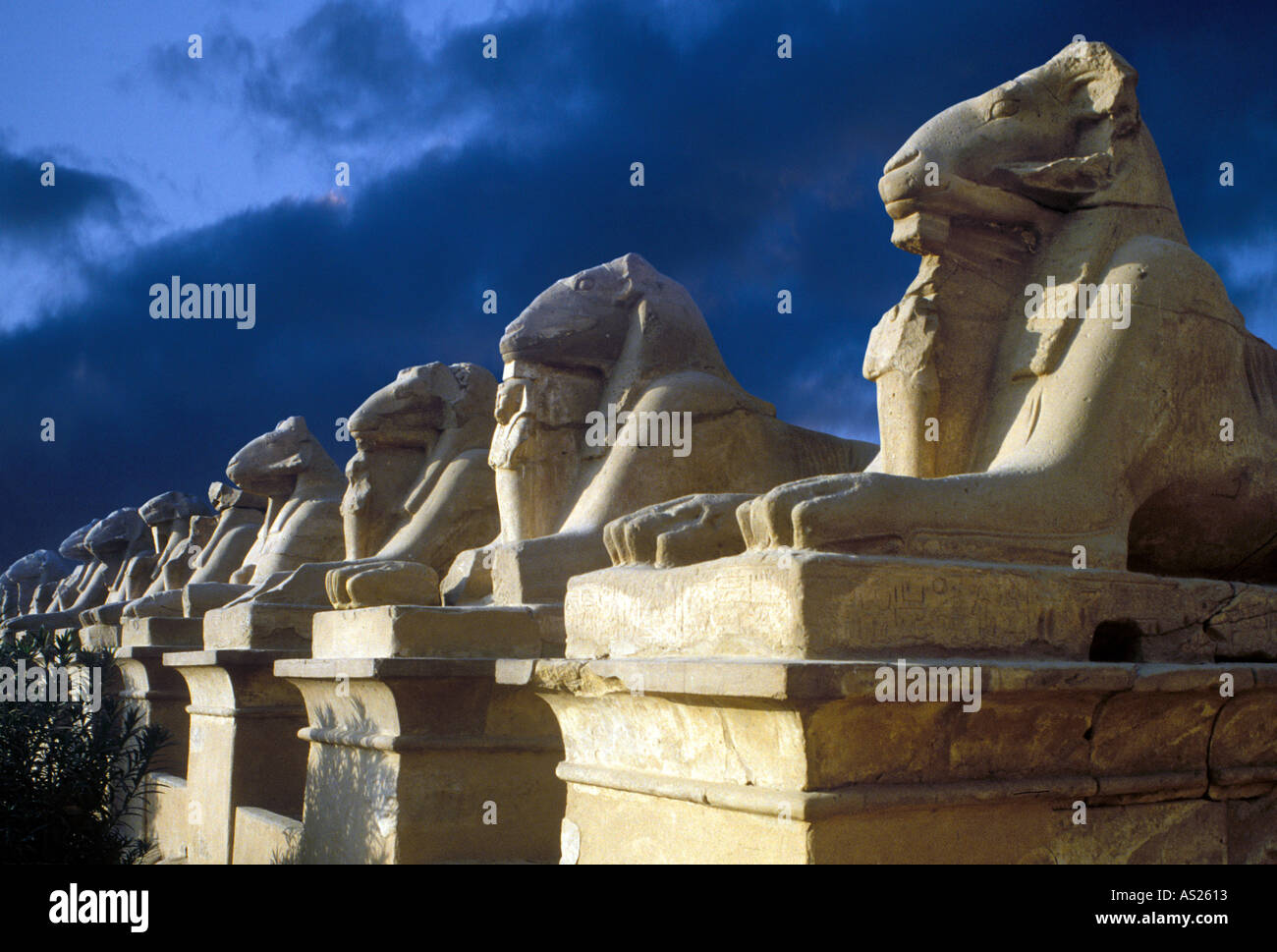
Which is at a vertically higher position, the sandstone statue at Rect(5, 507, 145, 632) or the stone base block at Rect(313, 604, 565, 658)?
the sandstone statue at Rect(5, 507, 145, 632)

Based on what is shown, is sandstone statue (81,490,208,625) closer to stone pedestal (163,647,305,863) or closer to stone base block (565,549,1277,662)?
stone pedestal (163,647,305,863)

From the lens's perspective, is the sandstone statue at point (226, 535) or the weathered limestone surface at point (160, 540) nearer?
the sandstone statue at point (226, 535)

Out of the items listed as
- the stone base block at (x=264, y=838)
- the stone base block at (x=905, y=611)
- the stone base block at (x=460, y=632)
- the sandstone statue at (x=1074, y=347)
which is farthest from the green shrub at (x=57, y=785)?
the sandstone statue at (x=1074, y=347)

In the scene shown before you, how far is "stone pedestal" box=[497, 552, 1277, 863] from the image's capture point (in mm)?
2779

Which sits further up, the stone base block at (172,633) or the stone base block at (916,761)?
the stone base block at (172,633)

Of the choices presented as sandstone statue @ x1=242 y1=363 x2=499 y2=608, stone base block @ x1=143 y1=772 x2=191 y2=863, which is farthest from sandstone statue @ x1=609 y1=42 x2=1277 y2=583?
stone base block @ x1=143 y1=772 x2=191 y2=863

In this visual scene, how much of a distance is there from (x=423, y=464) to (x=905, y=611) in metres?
4.23

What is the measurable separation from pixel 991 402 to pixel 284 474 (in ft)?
18.8

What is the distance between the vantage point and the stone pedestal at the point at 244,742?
5977mm

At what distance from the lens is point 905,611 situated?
2.92 meters

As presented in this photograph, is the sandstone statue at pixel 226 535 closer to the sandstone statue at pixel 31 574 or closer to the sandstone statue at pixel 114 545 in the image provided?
the sandstone statue at pixel 114 545

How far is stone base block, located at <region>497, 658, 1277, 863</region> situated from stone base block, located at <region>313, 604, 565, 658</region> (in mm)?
885
